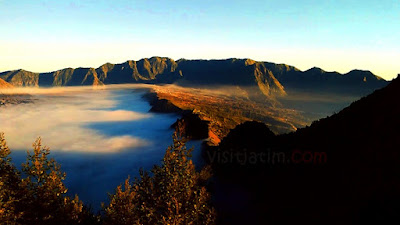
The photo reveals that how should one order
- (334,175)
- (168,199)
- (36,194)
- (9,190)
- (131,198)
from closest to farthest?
(168,199)
(9,190)
(131,198)
(36,194)
(334,175)

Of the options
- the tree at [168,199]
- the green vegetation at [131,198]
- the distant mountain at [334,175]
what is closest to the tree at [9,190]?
the green vegetation at [131,198]

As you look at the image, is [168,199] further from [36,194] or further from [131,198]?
[36,194]

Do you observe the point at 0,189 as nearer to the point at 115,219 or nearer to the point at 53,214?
the point at 53,214

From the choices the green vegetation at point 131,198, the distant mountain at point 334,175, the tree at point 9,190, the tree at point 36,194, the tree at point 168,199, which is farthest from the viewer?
the distant mountain at point 334,175

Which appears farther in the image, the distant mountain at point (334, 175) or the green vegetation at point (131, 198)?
the distant mountain at point (334, 175)

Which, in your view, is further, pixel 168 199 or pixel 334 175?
pixel 334 175

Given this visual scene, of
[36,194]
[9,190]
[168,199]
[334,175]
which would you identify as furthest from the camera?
[334,175]

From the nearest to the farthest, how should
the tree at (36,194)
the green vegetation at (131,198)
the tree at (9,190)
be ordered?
the green vegetation at (131,198) < the tree at (9,190) < the tree at (36,194)

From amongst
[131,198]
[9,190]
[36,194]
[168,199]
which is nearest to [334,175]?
[168,199]

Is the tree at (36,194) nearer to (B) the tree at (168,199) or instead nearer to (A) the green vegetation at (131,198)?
(A) the green vegetation at (131,198)
